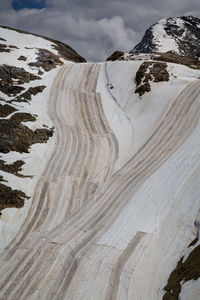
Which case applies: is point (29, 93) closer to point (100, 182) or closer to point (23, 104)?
point (23, 104)

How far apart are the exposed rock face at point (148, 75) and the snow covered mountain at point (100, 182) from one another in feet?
0.46

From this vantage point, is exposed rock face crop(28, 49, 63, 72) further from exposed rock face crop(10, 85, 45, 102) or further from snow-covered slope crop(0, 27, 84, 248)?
exposed rock face crop(10, 85, 45, 102)

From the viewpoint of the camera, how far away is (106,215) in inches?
688

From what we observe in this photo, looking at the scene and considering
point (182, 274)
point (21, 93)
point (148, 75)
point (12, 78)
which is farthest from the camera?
point (12, 78)

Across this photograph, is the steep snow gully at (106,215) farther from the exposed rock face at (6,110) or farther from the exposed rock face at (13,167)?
the exposed rock face at (6,110)

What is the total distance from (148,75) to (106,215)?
2137 centimetres

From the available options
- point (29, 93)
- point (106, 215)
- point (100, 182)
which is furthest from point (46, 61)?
point (106, 215)

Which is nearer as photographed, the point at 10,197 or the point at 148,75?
the point at 10,197

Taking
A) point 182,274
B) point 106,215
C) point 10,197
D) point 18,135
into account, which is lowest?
point 106,215

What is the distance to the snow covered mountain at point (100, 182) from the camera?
12.8 metres

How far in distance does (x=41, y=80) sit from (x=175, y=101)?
17.3 meters

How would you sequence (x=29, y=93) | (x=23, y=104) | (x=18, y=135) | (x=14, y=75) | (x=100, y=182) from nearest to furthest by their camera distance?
(x=100, y=182)
(x=18, y=135)
(x=23, y=104)
(x=29, y=93)
(x=14, y=75)

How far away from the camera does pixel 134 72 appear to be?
3572 cm

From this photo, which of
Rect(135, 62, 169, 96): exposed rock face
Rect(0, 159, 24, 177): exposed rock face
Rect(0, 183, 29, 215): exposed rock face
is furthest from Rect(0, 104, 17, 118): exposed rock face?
Rect(135, 62, 169, 96): exposed rock face
